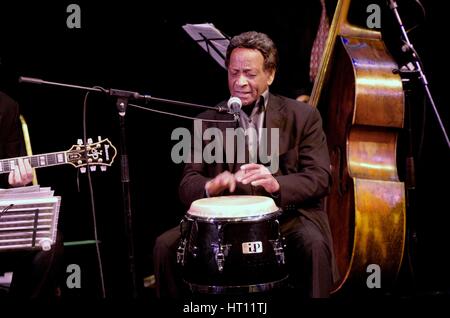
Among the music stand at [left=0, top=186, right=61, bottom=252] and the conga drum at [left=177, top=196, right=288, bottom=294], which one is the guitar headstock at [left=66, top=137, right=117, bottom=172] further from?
the conga drum at [left=177, top=196, right=288, bottom=294]

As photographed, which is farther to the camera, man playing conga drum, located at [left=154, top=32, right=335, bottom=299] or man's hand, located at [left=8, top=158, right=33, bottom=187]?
man's hand, located at [left=8, top=158, right=33, bottom=187]

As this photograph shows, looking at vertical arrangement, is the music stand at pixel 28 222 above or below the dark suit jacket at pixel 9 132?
below

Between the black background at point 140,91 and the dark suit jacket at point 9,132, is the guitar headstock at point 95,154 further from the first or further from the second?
the black background at point 140,91

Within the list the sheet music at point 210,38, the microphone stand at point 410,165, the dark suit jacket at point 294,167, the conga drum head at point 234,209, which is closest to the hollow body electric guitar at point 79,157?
the dark suit jacket at point 294,167

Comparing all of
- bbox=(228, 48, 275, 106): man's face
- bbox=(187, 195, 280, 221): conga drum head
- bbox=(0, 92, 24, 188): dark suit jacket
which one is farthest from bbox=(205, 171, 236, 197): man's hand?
bbox=(0, 92, 24, 188): dark suit jacket

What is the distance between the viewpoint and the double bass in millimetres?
3480

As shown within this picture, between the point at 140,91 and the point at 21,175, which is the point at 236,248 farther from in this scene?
the point at 140,91

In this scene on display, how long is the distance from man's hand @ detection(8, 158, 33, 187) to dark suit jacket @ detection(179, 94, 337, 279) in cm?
86

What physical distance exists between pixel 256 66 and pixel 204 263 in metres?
1.20

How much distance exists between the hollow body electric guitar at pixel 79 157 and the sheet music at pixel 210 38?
985 mm

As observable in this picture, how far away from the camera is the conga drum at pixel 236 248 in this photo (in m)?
2.77

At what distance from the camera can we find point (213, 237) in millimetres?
2795

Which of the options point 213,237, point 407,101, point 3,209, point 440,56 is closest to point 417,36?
point 440,56

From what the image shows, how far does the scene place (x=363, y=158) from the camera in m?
3.59
